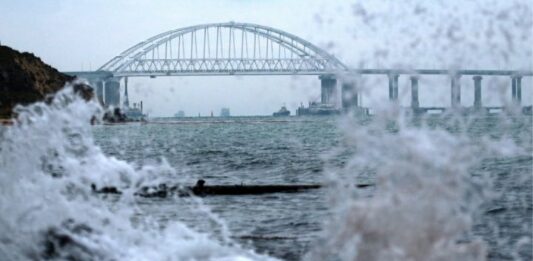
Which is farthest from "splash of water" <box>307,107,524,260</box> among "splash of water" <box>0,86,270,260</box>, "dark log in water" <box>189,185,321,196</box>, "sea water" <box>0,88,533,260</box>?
"dark log in water" <box>189,185,321,196</box>

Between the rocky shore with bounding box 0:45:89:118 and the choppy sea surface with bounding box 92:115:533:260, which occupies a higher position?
the rocky shore with bounding box 0:45:89:118

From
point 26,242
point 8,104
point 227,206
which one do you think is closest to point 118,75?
point 8,104

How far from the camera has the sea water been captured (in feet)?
39.0

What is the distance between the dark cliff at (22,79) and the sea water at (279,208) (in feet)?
274

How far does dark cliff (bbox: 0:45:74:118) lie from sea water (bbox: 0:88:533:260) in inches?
3289

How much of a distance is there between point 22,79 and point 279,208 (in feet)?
328

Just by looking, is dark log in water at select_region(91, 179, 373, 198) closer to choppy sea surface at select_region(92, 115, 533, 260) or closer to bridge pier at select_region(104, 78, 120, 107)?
choppy sea surface at select_region(92, 115, 533, 260)

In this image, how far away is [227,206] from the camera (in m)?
26.6

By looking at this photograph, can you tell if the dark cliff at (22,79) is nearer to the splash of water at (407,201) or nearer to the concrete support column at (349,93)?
the concrete support column at (349,93)

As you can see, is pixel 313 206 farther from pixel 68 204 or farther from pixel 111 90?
pixel 111 90

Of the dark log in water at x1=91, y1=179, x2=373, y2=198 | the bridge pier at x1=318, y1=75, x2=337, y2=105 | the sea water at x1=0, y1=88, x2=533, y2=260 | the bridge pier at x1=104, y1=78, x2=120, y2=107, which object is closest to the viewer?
the sea water at x1=0, y1=88, x2=533, y2=260

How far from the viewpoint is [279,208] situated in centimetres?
2609

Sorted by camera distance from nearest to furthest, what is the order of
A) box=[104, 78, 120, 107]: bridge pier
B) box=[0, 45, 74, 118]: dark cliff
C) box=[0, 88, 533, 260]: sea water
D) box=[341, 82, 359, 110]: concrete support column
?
box=[0, 88, 533, 260]: sea water → box=[341, 82, 359, 110]: concrete support column → box=[0, 45, 74, 118]: dark cliff → box=[104, 78, 120, 107]: bridge pier

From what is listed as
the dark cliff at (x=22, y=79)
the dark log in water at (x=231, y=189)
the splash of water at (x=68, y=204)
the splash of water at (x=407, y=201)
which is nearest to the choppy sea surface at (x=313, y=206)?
the splash of water at (x=407, y=201)
